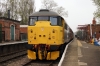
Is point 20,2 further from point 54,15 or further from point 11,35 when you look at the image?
point 54,15

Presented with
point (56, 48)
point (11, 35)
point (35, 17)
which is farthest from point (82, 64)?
point (11, 35)

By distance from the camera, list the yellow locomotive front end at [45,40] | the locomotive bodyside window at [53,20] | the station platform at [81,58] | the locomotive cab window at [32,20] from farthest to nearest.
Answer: the locomotive cab window at [32,20] < the locomotive bodyside window at [53,20] < the yellow locomotive front end at [45,40] < the station platform at [81,58]

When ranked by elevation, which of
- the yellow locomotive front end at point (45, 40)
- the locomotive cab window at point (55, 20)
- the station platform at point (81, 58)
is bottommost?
the station platform at point (81, 58)

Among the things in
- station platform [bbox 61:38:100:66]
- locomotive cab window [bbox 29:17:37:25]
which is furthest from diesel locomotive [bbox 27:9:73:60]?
station platform [bbox 61:38:100:66]

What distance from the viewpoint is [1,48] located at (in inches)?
802

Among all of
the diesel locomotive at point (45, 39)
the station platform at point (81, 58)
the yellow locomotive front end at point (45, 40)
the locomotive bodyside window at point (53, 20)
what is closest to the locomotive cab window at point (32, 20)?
the diesel locomotive at point (45, 39)

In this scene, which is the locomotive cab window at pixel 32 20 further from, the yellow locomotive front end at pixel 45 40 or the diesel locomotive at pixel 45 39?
the yellow locomotive front end at pixel 45 40

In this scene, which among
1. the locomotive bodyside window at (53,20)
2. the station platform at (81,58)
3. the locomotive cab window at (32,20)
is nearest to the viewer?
the station platform at (81,58)

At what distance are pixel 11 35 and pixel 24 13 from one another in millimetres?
22597

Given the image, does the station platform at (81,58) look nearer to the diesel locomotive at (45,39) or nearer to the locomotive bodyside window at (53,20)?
the diesel locomotive at (45,39)

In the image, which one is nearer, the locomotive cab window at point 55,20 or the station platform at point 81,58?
the station platform at point 81,58

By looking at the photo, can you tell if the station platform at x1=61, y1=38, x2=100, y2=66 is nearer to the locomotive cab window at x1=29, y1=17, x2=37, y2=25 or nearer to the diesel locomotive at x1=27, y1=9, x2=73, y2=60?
the diesel locomotive at x1=27, y1=9, x2=73, y2=60

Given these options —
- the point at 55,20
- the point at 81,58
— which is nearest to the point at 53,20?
the point at 55,20

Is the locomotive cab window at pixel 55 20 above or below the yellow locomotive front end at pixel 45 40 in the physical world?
above
